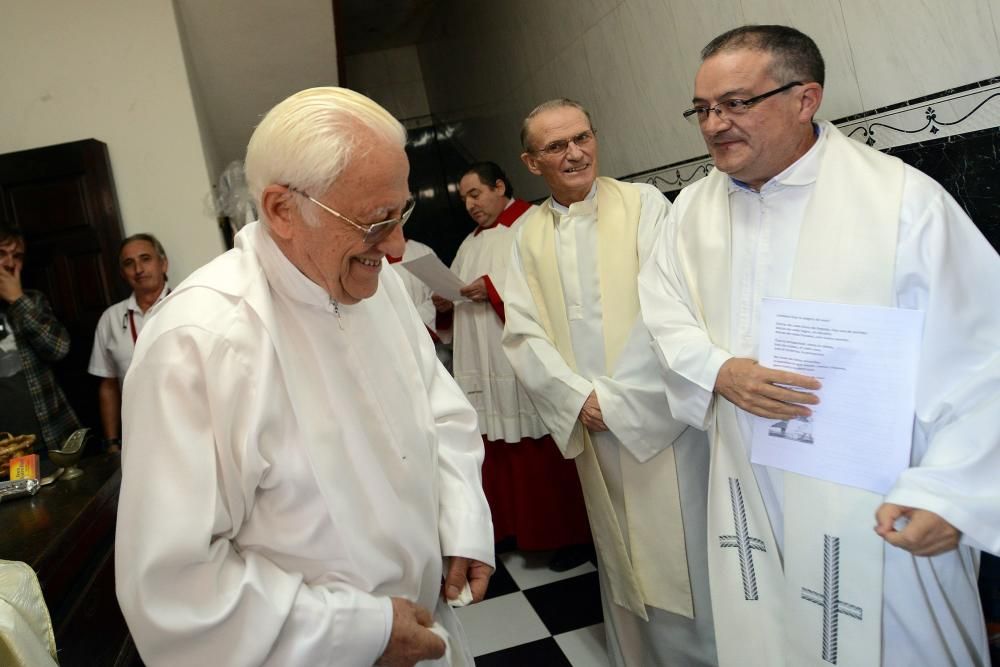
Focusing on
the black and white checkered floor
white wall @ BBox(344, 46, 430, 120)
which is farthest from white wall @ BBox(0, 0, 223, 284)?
white wall @ BBox(344, 46, 430, 120)

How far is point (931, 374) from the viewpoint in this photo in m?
1.49

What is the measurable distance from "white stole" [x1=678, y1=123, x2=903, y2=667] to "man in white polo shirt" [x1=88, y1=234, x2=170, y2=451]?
2755 millimetres

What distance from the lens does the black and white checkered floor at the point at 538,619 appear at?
2.74 metres

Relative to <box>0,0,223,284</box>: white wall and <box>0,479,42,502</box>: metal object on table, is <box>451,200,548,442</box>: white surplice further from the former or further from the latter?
<box>0,479,42,502</box>: metal object on table

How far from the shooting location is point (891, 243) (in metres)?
1.55

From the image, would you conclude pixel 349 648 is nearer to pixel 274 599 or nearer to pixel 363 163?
pixel 274 599

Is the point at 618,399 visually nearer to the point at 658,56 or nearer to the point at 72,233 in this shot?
the point at 658,56

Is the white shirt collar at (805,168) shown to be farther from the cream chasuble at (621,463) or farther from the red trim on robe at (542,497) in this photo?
the red trim on robe at (542,497)

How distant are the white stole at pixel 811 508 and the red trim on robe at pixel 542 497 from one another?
5.64 feet

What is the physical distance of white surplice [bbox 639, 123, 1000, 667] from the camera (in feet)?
4.58

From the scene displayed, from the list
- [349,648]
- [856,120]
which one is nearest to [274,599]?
[349,648]

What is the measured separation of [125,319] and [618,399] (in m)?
2.68

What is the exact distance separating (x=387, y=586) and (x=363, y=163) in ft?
2.43

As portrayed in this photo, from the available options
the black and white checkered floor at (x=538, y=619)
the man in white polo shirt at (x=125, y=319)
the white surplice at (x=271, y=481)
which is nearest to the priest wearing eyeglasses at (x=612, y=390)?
the black and white checkered floor at (x=538, y=619)
